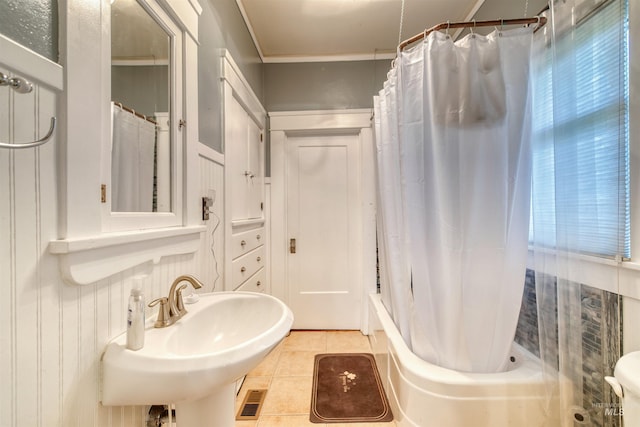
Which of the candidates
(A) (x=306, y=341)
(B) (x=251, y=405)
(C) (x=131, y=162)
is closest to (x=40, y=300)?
(C) (x=131, y=162)

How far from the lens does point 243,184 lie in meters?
1.86

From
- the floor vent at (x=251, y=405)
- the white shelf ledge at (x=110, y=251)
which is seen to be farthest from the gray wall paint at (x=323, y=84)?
the floor vent at (x=251, y=405)

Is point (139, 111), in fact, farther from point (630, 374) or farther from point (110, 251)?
point (630, 374)

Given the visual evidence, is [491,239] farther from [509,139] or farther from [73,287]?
[73,287]

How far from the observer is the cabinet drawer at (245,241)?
1621 mm

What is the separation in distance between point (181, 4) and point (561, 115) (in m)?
1.58

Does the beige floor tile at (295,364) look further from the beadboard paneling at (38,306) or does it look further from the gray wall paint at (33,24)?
the gray wall paint at (33,24)

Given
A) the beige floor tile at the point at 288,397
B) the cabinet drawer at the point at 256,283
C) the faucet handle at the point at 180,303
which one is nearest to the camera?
the faucet handle at the point at 180,303

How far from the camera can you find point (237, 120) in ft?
5.72

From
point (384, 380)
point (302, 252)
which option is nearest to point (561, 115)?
point (384, 380)

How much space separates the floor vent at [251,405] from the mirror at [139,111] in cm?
126

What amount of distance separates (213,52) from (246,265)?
4.36 feet

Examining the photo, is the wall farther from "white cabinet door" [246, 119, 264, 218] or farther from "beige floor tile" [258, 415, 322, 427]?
"white cabinet door" [246, 119, 264, 218]

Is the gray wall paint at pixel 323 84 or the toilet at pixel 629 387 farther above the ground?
the gray wall paint at pixel 323 84
